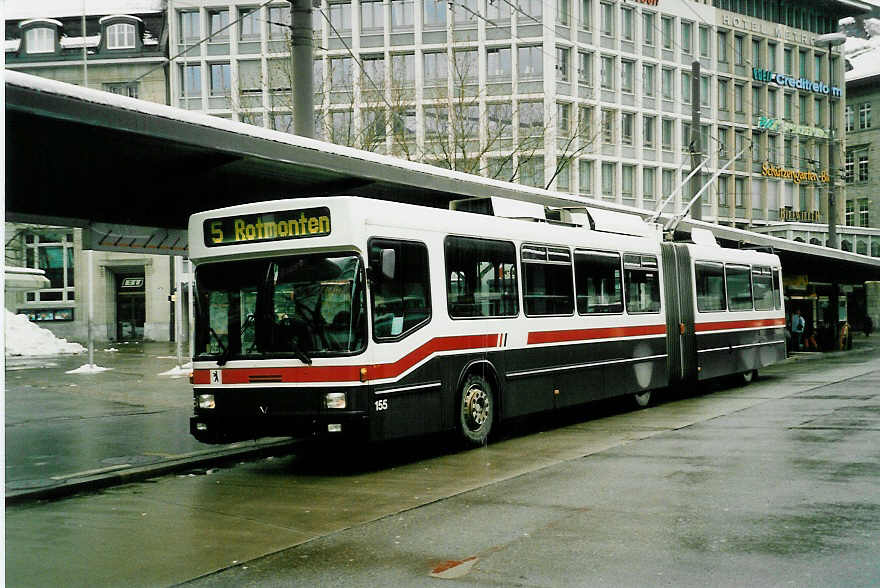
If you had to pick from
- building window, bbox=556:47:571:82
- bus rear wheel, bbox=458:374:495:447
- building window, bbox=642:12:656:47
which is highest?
building window, bbox=642:12:656:47

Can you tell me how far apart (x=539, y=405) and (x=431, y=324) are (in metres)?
3.01

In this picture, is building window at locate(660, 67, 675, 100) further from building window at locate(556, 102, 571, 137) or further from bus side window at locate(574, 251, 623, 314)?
bus side window at locate(574, 251, 623, 314)

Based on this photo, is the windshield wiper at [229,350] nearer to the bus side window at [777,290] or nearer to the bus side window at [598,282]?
the bus side window at [598,282]

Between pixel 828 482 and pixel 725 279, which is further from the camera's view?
pixel 725 279

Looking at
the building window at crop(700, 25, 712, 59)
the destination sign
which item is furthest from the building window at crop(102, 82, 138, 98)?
the destination sign

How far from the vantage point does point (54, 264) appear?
6000cm

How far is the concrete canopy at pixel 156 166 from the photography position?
35.1 ft

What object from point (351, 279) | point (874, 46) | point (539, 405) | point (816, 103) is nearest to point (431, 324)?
point (351, 279)

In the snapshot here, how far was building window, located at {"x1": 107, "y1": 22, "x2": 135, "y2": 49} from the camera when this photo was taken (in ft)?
194

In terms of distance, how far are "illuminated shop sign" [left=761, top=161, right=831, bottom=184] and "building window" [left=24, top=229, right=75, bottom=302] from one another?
4542 centimetres

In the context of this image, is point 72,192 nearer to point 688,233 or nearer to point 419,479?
point 419,479

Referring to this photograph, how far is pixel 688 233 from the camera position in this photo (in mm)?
20391

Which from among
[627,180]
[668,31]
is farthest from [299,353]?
[668,31]

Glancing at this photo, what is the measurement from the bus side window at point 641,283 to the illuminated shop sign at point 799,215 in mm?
57707
